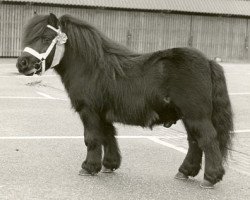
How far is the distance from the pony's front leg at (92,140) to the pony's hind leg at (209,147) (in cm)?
110

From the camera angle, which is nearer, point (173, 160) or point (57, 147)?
point (173, 160)

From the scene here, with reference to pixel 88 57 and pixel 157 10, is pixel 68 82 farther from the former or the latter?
pixel 157 10

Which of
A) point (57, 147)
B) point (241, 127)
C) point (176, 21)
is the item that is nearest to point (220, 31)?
point (176, 21)

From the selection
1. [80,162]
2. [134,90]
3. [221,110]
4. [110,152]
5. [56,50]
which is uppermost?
[56,50]

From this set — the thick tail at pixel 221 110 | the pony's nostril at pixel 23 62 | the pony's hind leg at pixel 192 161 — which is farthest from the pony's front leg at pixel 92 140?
the thick tail at pixel 221 110

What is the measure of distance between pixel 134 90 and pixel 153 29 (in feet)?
82.7

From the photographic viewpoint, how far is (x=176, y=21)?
3238 cm

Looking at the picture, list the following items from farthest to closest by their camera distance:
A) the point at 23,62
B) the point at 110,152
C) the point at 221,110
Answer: the point at 110,152, the point at 23,62, the point at 221,110

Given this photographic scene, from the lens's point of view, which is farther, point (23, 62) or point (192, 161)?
point (192, 161)

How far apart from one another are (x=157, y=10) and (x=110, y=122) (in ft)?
81.2

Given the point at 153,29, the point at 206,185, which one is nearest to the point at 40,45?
the point at 206,185

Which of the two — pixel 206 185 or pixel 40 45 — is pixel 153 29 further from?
pixel 206 185

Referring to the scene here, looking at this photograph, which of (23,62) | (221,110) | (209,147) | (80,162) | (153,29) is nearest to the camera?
(209,147)

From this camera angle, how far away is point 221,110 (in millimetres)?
6867
